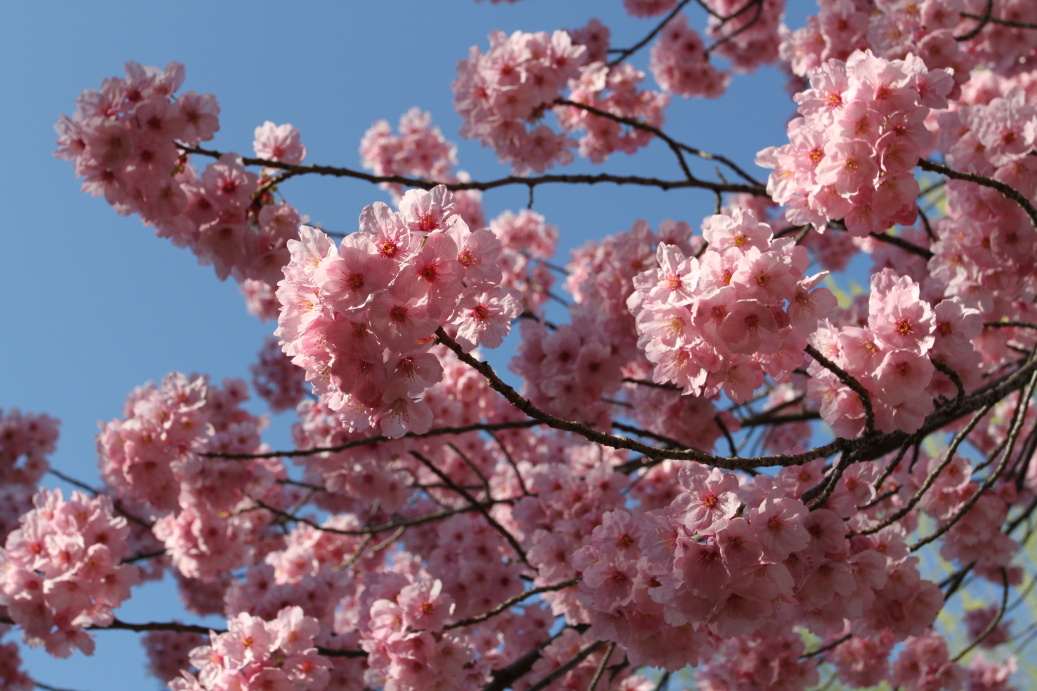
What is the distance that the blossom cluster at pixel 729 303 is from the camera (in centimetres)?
192

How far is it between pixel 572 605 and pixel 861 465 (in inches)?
58.5

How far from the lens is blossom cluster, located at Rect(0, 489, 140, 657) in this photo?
3531 millimetres

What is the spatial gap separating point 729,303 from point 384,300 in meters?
0.86

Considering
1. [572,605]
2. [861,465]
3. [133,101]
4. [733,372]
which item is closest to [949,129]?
[861,465]

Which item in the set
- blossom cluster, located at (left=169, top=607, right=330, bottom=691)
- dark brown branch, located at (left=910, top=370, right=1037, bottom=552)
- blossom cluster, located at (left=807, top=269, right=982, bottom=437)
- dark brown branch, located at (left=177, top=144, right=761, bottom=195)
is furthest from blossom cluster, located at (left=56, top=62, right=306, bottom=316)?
dark brown branch, located at (left=910, top=370, right=1037, bottom=552)

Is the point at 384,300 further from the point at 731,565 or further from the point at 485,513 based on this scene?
the point at 485,513

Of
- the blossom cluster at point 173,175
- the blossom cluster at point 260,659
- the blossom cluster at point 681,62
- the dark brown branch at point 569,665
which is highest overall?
the blossom cluster at point 681,62

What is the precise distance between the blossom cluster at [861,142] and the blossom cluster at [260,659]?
256 cm

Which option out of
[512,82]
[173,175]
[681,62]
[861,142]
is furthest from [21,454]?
[861,142]

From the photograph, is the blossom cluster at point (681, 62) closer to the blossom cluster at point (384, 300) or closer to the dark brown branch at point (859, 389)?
the dark brown branch at point (859, 389)

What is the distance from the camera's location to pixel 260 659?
9.96ft

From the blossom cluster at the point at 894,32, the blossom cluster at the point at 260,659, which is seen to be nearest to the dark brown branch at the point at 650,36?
the blossom cluster at the point at 894,32

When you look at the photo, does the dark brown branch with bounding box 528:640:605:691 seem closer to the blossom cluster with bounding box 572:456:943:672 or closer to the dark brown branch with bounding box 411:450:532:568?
the dark brown branch with bounding box 411:450:532:568

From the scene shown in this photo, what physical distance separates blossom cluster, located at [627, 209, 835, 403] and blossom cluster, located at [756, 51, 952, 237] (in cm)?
54
